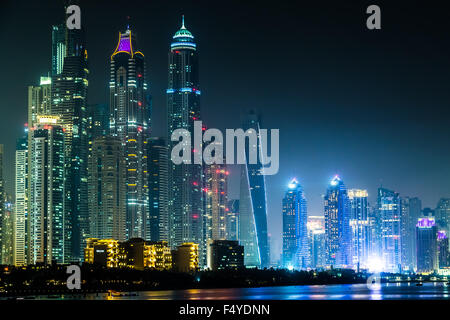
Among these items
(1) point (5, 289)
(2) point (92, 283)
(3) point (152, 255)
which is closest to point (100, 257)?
(3) point (152, 255)

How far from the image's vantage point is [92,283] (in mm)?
164250
